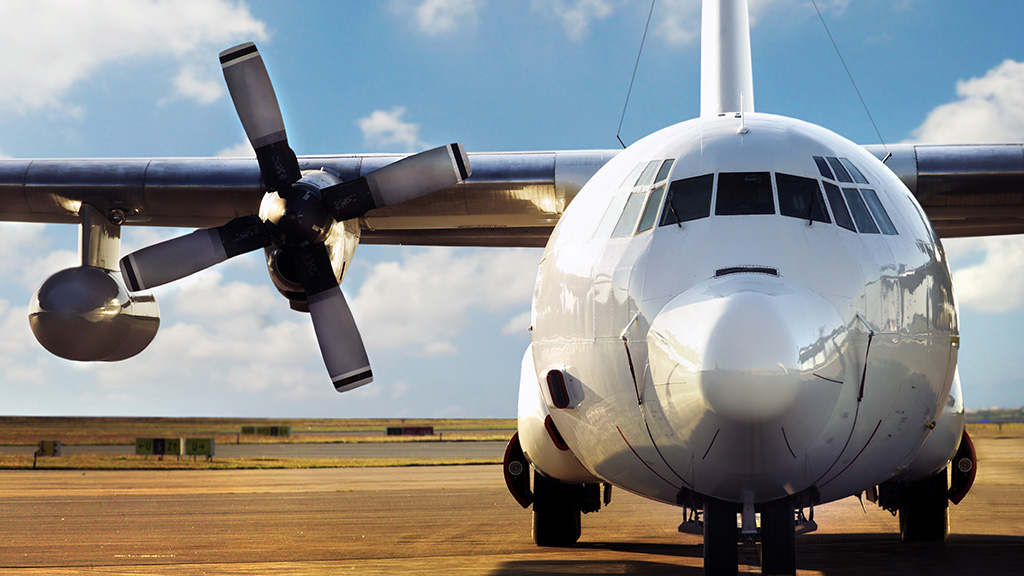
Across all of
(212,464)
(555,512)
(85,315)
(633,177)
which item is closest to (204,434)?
(212,464)

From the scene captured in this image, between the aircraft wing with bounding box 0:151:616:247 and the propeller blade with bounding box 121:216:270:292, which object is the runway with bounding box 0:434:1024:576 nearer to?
the propeller blade with bounding box 121:216:270:292

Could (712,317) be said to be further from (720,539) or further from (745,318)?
(720,539)

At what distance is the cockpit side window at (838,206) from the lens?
5230 millimetres

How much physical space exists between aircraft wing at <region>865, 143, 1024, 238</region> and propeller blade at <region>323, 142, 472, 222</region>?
192 inches

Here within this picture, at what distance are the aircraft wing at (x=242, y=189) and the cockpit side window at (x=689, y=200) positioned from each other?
5.19m

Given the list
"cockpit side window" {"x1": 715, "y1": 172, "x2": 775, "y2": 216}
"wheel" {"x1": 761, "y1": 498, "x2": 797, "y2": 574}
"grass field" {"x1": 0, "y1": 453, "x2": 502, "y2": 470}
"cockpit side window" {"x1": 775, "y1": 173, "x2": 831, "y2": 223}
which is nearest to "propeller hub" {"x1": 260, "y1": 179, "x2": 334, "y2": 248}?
"cockpit side window" {"x1": 715, "y1": 172, "x2": 775, "y2": 216}

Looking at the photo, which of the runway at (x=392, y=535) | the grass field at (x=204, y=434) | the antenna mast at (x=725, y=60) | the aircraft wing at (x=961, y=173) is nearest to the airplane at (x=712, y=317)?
the runway at (x=392, y=535)

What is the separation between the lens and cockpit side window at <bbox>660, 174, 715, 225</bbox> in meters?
5.25

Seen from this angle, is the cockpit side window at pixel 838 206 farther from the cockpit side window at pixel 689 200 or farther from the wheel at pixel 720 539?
the wheel at pixel 720 539

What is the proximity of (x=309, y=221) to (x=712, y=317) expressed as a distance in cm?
575

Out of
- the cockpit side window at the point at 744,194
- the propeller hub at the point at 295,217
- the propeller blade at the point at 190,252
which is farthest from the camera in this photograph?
the propeller blade at the point at 190,252

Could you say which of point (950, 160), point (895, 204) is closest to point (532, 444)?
point (895, 204)

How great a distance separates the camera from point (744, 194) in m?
5.30

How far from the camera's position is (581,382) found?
18.0 ft
